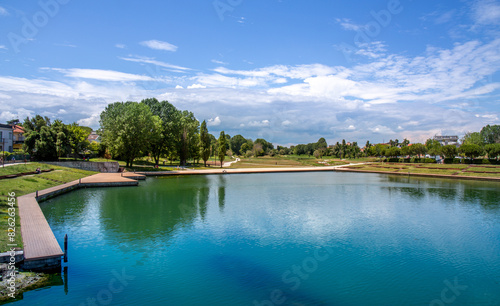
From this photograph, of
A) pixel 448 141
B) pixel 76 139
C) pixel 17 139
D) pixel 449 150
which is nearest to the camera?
pixel 76 139

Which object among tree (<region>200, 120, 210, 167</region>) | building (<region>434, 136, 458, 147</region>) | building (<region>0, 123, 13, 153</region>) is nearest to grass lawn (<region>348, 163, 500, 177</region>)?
tree (<region>200, 120, 210, 167</region>)

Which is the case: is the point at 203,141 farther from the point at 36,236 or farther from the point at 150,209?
the point at 36,236

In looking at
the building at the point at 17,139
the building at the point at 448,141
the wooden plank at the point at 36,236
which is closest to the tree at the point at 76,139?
the building at the point at 17,139

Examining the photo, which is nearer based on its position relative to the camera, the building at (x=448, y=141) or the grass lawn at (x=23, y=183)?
the grass lawn at (x=23, y=183)

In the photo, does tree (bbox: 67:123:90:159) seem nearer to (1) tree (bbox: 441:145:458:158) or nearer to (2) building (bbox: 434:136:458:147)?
(1) tree (bbox: 441:145:458:158)

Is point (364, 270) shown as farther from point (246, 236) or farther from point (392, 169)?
point (392, 169)

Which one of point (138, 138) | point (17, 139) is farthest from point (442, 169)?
point (17, 139)

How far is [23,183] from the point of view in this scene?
83.9 feet

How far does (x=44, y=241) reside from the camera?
12.7m

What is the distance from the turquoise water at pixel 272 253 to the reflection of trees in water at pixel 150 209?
0.12 metres

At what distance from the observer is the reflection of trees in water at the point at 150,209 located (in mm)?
17828

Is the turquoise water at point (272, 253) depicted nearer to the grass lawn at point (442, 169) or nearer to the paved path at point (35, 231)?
the paved path at point (35, 231)

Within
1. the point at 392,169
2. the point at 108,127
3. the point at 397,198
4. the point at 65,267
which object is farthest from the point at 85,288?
the point at 392,169

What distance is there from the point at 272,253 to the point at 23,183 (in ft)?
75.7
